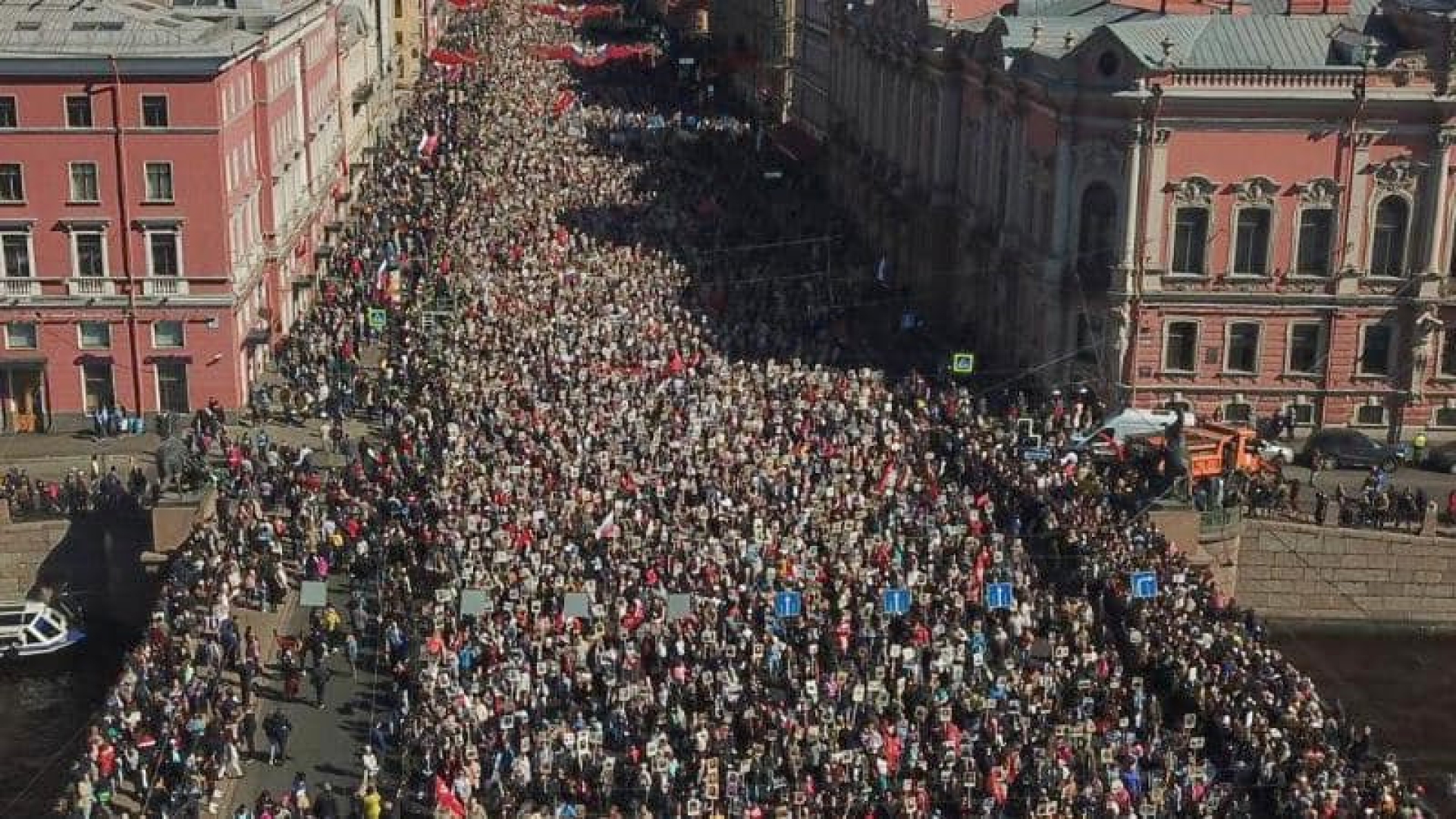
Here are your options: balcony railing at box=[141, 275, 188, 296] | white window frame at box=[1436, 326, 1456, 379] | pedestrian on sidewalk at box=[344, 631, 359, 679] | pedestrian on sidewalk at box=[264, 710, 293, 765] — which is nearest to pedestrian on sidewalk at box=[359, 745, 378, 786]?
pedestrian on sidewalk at box=[264, 710, 293, 765]

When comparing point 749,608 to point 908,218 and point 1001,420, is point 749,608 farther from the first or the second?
point 908,218

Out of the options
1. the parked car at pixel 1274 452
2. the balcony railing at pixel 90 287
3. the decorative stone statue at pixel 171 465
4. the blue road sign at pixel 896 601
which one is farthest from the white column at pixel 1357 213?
the balcony railing at pixel 90 287

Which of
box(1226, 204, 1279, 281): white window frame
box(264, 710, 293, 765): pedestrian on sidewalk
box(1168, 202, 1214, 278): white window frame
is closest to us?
box(264, 710, 293, 765): pedestrian on sidewalk

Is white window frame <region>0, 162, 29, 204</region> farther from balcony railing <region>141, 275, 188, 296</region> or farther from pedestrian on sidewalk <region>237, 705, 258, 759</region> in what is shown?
pedestrian on sidewalk <region>237, 705, 258, 759</region>

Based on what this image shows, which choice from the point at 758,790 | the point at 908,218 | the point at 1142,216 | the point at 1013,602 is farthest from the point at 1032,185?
the point at 758,790

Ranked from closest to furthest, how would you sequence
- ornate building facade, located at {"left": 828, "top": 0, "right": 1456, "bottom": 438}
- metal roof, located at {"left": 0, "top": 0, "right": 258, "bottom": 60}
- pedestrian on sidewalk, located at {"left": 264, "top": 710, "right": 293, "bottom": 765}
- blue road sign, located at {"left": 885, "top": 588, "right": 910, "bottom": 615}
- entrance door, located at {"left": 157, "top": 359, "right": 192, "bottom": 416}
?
pedestrian on sidewalk, located at {"left": 264, "top": 710, "right": 293, "bottom": 765} → blue road sign, located at {"left": 885, "top": 588, "right": 910, "bottom": 615} → ornate building facade, located at {"left": 828, "top": 0, "right": 1456, "bottom": 438} → metal roof, located at {"left": 0, "top": 0, "right": 258, "bottom": 60} → entrance door, located at {"left": 157, "top": 359, "right": 192, "bottom": 416}

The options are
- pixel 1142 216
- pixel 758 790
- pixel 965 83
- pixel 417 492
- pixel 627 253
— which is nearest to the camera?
pixel 758 790

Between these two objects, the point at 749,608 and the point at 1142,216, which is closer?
the point at 749,608
